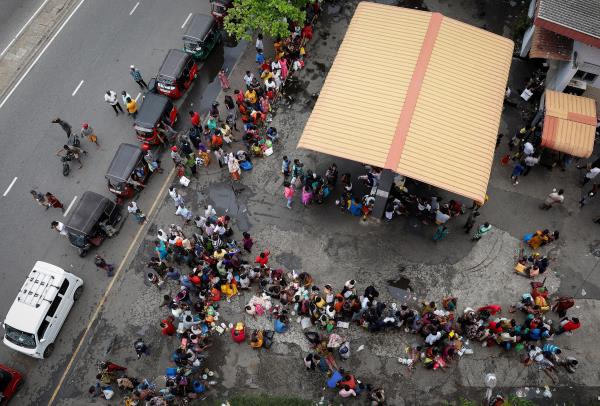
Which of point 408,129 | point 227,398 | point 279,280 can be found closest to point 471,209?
point 408,129

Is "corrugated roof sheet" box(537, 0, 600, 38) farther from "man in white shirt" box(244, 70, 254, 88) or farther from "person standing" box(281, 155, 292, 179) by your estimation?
"man in white shirt" box(244, 70, 254, 88)

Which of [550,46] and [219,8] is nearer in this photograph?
[550,46]

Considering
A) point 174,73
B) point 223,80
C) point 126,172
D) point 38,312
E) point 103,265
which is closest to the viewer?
point 38,312

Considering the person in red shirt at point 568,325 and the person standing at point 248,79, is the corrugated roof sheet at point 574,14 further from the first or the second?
the person standing at point 248,79

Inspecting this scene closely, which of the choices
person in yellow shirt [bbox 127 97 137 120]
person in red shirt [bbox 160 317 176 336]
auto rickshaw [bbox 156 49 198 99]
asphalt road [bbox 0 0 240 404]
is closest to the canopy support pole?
person in red shirt [bbox 160 317 176 336]

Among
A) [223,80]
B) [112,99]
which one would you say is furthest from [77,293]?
[223,80]

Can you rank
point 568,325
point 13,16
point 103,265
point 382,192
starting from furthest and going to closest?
point 13,16
point 103,265
point 382,192
point 568,325

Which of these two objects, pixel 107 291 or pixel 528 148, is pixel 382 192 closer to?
pixel 528 148
